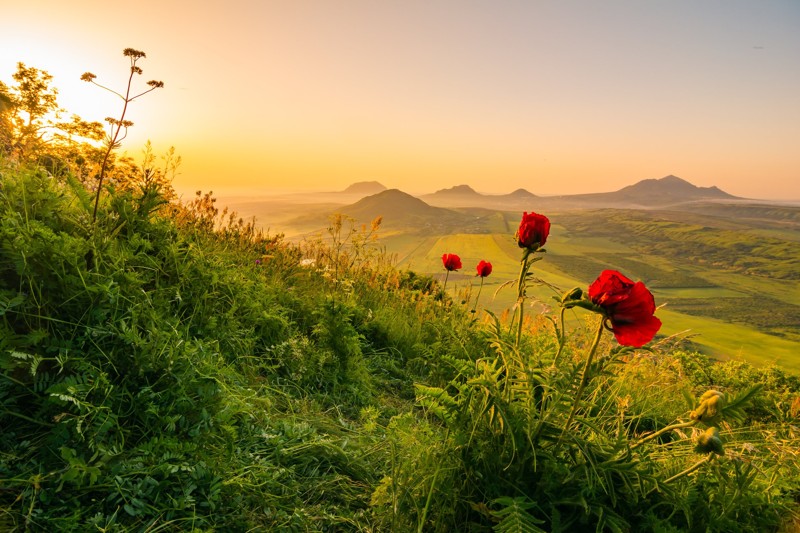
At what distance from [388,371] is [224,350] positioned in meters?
1.62

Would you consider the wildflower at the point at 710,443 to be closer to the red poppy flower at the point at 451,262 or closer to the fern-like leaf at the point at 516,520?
the fern-like leaf at the point at 516,520

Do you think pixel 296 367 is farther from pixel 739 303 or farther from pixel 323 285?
pixel 739 303

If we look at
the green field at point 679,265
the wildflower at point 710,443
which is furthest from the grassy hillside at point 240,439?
the green field at point 679,265

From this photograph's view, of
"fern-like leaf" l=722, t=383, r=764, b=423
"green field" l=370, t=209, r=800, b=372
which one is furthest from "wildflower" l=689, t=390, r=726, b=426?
"green field" l=370, t=209, r=800, b=372

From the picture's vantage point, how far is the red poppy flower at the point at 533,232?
190cm

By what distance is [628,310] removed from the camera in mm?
1320

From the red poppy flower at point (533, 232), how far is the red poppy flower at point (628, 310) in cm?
58

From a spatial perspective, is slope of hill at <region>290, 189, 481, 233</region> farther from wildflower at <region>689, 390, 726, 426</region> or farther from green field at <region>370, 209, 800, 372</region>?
wildflower at <region>689, 390, 726, 426</region>

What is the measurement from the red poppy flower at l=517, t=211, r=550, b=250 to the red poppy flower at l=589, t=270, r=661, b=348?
1.89ft

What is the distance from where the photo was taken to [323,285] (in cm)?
459

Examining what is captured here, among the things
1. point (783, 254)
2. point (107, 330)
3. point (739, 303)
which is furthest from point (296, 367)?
point (783, 254)

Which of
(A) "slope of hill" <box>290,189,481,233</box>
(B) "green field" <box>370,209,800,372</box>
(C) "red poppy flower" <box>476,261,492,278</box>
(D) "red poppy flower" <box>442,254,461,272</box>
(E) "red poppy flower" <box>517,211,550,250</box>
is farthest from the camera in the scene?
(A) "slope of hill" <box>290,189,481,233</box>

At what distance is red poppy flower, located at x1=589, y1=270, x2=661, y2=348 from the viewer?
131 cm

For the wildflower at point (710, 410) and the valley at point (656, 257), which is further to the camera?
the valley at point (656, 257)
